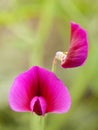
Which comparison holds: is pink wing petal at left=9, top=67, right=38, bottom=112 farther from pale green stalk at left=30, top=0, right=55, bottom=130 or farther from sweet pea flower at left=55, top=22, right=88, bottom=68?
pale green stalk at left=30, top=0, right=55, bottom=130

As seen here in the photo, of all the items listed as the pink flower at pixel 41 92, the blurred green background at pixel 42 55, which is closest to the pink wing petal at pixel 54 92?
the pink flower at pixel 41 92

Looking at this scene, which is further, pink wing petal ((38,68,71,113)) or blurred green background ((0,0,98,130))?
blurred green background ((0,0,98,130))

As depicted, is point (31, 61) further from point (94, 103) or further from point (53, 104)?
point (53, 104)

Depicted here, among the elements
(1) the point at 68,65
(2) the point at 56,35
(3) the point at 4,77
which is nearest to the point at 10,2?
(3) the point at 4,77

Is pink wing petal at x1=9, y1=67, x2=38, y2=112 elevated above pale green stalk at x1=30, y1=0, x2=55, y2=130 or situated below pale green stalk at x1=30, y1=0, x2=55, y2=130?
below

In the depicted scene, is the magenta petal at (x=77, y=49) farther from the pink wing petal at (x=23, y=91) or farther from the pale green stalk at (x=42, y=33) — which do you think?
the pale green stalk at (x=42, y=33)

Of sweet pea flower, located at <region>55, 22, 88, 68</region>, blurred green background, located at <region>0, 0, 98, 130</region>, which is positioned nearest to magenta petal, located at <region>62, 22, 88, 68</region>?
sweet pea flower, located at <region>55, 22, 88, 68</region>
